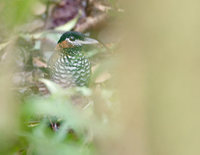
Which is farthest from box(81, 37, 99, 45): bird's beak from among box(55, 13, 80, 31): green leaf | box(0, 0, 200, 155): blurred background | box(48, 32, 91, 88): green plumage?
box(0, 0, 200, 155): blurred background

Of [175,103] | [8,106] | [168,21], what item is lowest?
[8,106]

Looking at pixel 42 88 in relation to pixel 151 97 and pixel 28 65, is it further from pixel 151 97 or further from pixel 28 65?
pixel 151 97

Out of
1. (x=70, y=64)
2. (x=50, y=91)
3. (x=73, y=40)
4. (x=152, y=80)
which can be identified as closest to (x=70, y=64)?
(x=70, y=64)

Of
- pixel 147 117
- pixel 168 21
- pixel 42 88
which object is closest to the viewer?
pixel 168 21

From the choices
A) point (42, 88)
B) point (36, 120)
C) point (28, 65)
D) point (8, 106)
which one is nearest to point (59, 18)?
point (28, 65)

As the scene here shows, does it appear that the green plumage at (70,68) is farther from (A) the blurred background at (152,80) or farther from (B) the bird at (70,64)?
(A) the blurred background at (152,80)

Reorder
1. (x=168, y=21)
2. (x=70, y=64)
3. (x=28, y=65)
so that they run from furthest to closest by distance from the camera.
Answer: (x=28, y=65) < (x=70, y=64) < (x=168, y=21)

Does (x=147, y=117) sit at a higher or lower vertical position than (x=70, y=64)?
higher

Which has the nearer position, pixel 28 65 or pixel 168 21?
pixel 168 21
